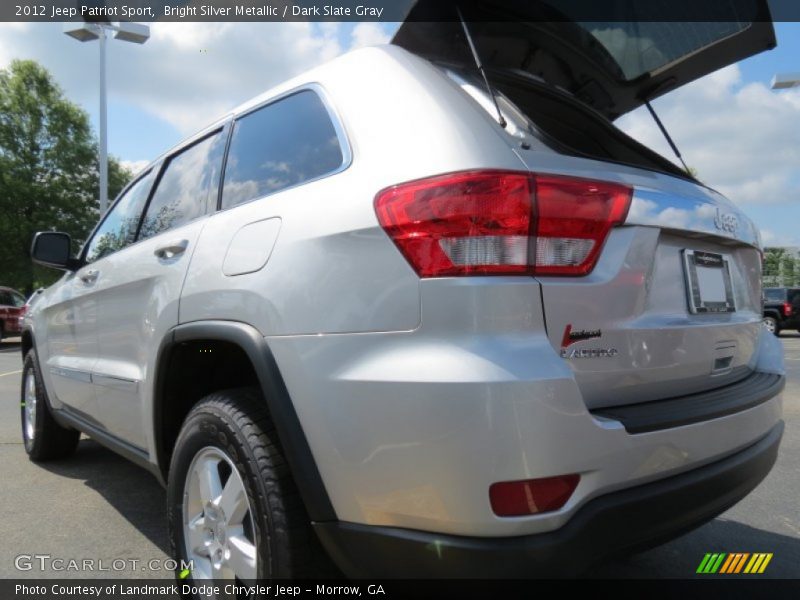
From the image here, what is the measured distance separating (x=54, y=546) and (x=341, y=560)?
193 cm

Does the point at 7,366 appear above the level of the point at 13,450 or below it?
below

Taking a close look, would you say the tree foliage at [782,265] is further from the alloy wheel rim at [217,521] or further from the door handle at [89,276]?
the alloy wheel rim at [217,521]

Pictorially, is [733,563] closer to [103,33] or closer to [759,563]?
[759,563]

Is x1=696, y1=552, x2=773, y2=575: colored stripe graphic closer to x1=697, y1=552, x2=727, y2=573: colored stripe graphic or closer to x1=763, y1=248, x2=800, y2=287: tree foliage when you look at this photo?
x1=697, y1=552, x2=727, y2=573: colored stripe graphic

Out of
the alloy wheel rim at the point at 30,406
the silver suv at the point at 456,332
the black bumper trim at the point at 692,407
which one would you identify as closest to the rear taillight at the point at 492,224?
the silver suv at the point at 456,332

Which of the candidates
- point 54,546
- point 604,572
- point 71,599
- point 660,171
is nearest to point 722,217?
point 660,171

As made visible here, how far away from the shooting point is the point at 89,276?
10.6 ft

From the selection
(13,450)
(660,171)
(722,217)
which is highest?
(660,171)

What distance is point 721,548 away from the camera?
2.73 meters

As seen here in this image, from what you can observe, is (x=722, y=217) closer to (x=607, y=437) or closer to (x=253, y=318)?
(x=607, y=437)

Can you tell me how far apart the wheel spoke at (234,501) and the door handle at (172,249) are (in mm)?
882

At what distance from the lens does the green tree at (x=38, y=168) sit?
997 inches

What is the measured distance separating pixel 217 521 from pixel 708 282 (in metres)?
1.71

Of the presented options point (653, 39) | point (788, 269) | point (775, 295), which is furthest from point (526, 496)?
point (788, 269)
